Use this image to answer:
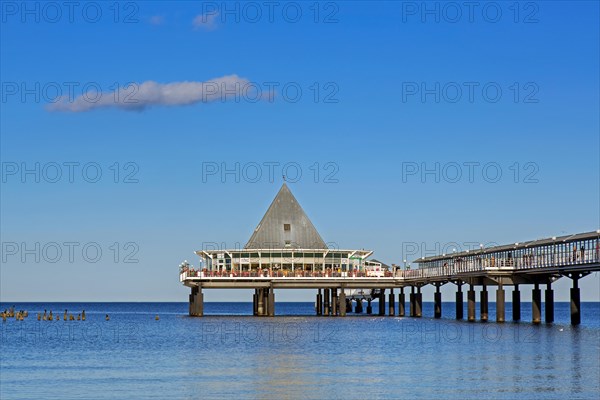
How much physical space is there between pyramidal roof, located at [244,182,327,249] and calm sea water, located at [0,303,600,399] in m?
27.5

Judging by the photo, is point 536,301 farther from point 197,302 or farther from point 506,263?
point 197,302

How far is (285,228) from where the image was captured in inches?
4897

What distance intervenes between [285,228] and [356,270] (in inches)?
409

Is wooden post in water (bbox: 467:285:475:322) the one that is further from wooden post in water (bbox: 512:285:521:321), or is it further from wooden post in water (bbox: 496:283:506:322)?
wooden post in water (bbox: 496:283:506:322)

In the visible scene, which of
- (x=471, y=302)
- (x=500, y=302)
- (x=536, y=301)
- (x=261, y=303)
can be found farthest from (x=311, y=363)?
(x=261, y=303)

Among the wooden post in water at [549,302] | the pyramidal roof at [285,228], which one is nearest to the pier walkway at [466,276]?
the wooden post in water at [549,302]

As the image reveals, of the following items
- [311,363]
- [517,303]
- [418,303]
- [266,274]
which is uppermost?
[266,274]

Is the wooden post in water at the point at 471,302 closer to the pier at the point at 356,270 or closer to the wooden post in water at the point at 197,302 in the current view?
the pier at the point at 356,270

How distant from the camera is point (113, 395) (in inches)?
1902

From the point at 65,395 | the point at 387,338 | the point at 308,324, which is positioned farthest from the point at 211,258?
the point at 65,395

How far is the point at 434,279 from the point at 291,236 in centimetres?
1910

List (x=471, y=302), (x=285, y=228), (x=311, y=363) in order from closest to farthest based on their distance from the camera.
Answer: (x=311, y=363) < (x=471, y=302) < (x=285, y=228)

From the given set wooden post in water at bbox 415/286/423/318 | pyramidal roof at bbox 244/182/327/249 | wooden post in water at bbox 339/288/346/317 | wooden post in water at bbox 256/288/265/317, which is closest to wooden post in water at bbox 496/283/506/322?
wooden post in water at bbox 339/288/346/317

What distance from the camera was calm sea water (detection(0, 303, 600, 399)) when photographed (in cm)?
4972
